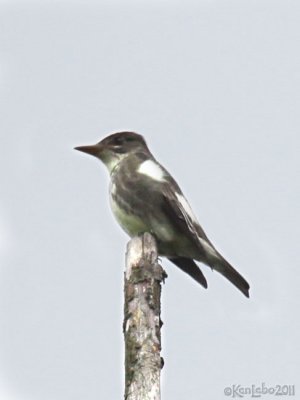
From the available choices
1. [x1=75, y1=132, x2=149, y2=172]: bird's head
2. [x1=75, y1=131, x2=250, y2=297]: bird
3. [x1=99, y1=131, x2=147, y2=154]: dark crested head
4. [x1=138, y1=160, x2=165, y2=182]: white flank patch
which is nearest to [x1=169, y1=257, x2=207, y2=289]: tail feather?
[x1=75, y1=131, x2=250, y2=297]: bird

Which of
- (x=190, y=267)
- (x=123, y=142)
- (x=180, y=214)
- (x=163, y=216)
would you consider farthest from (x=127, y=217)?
(x=123, y=142)

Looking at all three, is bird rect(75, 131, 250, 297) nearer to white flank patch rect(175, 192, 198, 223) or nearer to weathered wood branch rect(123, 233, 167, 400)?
white flank patch rect(175, 192, 198, 223)

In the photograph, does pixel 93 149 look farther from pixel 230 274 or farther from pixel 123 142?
pixel 230 274

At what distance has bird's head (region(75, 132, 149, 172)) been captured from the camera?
890 centimetres

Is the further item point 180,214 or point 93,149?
point 93,149

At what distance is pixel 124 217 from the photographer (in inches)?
319

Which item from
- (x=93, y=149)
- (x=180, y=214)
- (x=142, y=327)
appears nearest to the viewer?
(x=142, y=327)

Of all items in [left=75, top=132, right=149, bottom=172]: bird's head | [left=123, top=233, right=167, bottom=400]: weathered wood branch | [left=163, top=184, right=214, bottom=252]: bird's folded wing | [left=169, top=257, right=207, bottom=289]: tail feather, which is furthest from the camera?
[left=75, top=132, right=149, bottom=172]: bird's head

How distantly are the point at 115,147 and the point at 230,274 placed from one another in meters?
1.75

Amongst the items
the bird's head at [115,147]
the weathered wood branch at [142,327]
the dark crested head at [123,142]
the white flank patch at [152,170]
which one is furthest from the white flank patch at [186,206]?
the weathered wood branch at [142,327]

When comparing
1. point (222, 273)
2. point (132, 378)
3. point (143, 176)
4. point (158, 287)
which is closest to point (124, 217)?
point (143, 176)

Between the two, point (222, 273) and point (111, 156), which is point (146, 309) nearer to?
point (222, 273)

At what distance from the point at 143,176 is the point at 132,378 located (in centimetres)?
322

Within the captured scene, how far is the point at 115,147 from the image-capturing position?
902 cm
